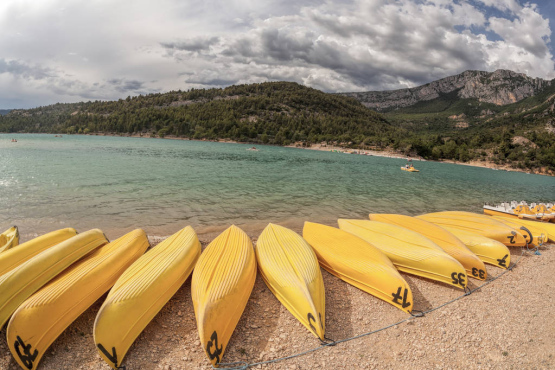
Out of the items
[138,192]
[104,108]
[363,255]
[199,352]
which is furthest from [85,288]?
[104,108]

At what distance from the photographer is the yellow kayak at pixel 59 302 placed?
140 inches

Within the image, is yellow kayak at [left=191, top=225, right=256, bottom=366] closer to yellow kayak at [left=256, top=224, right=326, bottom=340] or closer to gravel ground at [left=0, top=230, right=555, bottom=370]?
gravel ground at [left=0, top=230, right=555, bottom=370]

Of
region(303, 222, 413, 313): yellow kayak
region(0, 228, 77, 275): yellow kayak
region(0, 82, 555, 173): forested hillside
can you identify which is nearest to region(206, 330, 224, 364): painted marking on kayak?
region(303, 222, 413, 313): yellow kayak

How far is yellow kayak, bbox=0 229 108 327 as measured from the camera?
13.4ft

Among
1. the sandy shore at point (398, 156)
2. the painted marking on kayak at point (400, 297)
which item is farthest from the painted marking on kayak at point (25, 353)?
the sandy shore at point (398, 156)

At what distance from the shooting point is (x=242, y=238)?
7.09m

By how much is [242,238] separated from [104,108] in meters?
217

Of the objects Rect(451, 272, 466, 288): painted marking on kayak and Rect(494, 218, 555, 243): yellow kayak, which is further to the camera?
Rect(494, 218, 555, 243): yellow kayak

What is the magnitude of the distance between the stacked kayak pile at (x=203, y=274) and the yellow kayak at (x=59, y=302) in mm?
13

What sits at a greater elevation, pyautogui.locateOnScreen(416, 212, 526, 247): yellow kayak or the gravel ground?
pyautogui.locateOnScreen(416, 212, 526, 247): yellow kayak

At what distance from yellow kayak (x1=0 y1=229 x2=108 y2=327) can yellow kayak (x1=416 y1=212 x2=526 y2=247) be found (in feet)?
35.9

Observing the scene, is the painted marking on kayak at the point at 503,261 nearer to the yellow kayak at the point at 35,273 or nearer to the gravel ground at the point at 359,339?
the gravel ground at the point at 359,339

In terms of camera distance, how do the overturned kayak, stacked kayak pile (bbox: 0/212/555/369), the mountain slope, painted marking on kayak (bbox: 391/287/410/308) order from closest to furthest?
stacked kayak pile (bbox: 0/212/555/369) < painted marking on kayak (bbox: 391/287/410/308) < the overturned kayak < the mountain slope

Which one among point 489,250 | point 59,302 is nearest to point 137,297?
point 59,302
